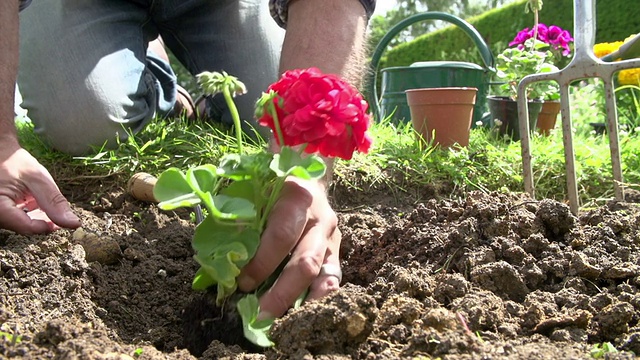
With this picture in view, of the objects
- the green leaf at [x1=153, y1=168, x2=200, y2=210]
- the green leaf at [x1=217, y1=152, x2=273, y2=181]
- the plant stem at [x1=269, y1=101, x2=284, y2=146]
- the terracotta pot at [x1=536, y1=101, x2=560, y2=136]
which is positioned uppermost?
the plant stem at [x1=269, y1=101, x2=284, y2=146]

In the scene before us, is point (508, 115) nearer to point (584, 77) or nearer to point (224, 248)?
point (584, 77)

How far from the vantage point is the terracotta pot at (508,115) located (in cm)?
340

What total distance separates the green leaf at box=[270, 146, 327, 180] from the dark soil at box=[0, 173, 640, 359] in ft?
0.82

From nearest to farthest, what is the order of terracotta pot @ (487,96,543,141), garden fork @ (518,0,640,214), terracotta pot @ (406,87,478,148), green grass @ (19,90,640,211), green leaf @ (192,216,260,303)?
green leaf @ (192,216,260,303) < garden fork @ (518,0,640,214) < green grass @ (19,90,640,211) < terracotta pot @ (406,87,478,148) < terracotta pot @ (487,96,543,141)

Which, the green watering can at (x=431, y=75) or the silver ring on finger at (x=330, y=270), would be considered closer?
the silver ring on finger at (x=330, y=270)

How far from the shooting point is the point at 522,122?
243cm

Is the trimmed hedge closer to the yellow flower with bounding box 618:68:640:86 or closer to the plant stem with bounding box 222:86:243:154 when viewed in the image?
the yellow flower with bounding box 618:68:640:86

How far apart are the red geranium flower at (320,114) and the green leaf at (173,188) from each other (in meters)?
0.21

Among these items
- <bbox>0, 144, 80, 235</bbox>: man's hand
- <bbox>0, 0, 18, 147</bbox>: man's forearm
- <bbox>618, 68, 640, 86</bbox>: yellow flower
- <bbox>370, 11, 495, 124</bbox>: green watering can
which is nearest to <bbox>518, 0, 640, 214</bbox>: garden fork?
<bbox>370, 11, 495, 124</bbox>: green watering can

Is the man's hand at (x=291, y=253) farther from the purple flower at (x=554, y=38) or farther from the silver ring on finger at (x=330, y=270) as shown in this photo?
the purple flower at (x=554, y=38)

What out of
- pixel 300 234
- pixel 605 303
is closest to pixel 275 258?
pixel 300 234

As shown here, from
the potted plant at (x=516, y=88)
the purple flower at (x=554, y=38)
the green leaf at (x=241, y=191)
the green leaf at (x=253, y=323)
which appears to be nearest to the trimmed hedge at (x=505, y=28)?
the purple flower at (x=554, y=38)

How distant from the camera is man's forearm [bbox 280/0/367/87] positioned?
176 centimetres

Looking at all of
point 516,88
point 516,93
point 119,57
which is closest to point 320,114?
point 119,57
